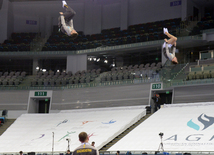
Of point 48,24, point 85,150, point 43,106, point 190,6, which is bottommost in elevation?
point 43,106

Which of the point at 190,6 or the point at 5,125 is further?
the point at 190,6

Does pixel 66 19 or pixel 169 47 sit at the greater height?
pixel 66 19

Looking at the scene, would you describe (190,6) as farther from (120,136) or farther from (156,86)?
(120,136)

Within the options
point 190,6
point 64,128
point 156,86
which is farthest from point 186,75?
point 190,6

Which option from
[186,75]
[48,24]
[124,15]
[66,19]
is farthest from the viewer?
[48,24]

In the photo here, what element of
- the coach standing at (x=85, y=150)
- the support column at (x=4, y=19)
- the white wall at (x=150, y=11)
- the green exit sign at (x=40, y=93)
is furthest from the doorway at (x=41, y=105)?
the coach standing at (x=85, y=150)

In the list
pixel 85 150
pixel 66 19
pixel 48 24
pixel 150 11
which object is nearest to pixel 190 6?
pixel 150 11

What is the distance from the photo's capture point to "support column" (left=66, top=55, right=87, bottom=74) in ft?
106

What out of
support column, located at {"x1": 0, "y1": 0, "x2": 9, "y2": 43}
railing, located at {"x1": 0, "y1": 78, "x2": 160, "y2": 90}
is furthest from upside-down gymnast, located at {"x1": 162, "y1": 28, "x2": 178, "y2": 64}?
support column, located at {"x1": 0, "y1": 0, "x2": 9, "y2": 43}

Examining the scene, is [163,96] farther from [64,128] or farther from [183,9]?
[183,9]

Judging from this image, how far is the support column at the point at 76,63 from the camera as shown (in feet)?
106

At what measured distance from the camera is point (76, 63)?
3294cm

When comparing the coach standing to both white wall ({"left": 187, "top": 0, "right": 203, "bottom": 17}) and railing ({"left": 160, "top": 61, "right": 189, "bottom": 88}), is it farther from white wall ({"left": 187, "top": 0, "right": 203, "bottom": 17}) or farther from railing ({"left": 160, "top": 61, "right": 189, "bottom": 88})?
white wall ({"left": 187, "top": 0, "right": 203, "bottom": 17})

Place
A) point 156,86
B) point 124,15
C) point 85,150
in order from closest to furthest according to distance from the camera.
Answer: point 85,150 → point 156,86 → point 124,15
